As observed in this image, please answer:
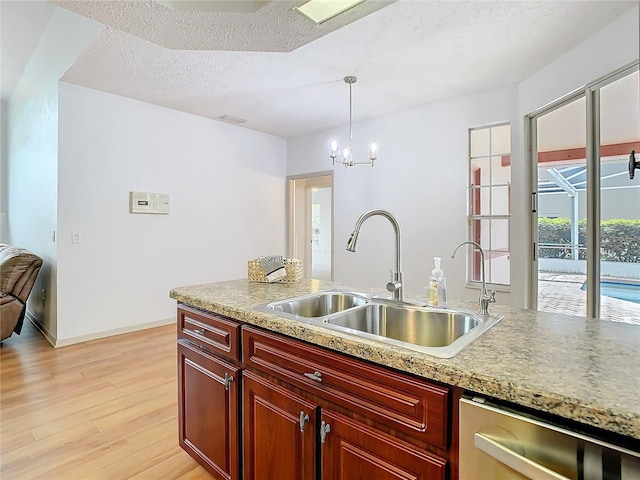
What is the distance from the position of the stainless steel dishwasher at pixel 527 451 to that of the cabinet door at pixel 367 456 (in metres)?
0.12

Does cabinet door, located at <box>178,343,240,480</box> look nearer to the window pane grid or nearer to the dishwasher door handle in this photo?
the dishwasher door handle

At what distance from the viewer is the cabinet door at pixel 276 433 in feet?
3.88

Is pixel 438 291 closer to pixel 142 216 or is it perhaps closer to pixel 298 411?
pixel 298 411

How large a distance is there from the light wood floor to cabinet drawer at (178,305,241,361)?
2.36 ft

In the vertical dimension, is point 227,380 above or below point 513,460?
below

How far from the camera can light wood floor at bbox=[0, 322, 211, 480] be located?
1.80 metres

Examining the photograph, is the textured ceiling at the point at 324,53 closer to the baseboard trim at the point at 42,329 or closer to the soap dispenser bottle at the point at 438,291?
the soap dispenser bottle at the point at 438,291

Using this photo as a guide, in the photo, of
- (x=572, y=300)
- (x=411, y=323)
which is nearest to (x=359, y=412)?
(x=411, y=323)

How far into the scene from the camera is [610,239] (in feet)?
8.09

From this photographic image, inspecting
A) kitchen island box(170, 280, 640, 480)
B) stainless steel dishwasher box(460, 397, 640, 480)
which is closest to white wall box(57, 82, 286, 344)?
kitchen island box(170, 280, 640, 480)

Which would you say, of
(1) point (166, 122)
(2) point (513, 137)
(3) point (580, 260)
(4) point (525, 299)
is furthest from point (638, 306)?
(1) point (166, 122)

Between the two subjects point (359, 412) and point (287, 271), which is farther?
point (287, 271)

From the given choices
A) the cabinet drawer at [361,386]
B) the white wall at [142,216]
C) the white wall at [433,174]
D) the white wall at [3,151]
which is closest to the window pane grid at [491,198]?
the white wall at [433,174]

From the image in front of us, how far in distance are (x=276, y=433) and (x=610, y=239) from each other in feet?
8.59
